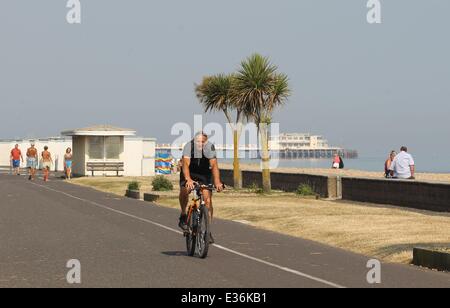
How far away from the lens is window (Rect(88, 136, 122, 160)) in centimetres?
5709

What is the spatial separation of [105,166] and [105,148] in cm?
104

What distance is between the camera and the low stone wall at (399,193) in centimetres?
2580

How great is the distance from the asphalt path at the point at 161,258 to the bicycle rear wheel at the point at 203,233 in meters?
0.20

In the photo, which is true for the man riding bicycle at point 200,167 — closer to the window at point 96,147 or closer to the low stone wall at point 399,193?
the low stone wall at point 399,193

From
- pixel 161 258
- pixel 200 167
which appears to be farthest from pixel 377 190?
pixel 161 258

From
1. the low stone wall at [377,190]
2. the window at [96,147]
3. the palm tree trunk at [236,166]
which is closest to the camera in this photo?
the low stone wall at [377,190]

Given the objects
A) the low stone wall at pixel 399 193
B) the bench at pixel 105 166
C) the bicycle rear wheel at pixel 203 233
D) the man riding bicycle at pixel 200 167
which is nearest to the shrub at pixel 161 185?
the low stone wall at pixel 399 193

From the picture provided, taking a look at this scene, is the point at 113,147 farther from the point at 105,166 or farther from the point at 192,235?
the point at 192,235

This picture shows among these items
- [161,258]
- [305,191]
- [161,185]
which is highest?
[161,185]

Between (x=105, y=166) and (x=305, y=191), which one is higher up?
(x=105, y=166)

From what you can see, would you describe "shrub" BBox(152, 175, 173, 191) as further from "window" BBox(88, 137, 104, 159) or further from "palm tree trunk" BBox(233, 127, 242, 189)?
"window" BBox(88, 137, 104, 159)

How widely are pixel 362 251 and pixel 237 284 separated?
542 cm

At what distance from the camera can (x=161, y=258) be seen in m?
15.4
